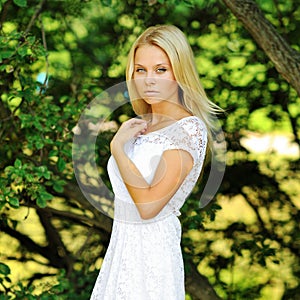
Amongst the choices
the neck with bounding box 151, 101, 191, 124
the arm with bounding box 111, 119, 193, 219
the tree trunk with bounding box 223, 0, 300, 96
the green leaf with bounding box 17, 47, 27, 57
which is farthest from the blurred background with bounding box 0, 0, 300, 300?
the arm with bounding box 111, 119, 193, 219

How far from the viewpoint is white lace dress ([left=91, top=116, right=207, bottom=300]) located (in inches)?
74.9

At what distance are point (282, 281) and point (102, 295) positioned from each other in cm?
214

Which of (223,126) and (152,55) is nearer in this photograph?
(152,55)

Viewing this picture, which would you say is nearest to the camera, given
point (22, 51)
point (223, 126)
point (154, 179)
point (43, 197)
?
point (154, 179)

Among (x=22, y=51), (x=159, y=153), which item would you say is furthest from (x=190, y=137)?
(x=22, y=51)

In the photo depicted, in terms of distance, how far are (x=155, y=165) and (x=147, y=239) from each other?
0.21 metres

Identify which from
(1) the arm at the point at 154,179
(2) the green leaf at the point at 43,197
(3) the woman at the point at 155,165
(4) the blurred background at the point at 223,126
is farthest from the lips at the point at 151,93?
(4) the blurred background at the point at 223,126

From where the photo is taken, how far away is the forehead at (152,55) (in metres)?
1.90

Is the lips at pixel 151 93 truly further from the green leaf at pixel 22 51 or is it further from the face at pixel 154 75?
the green leaf at pixel 22 51

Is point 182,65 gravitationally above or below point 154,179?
above

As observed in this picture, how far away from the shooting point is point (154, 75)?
6.26 feet

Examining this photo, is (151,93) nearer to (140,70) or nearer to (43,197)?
(140,70)

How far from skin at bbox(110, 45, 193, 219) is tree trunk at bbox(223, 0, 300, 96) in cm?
124

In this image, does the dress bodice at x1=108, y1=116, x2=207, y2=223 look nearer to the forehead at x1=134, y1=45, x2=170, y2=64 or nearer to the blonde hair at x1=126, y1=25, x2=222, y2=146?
the blonde hair at x1=126, y1=25, x2=222, y2=146
